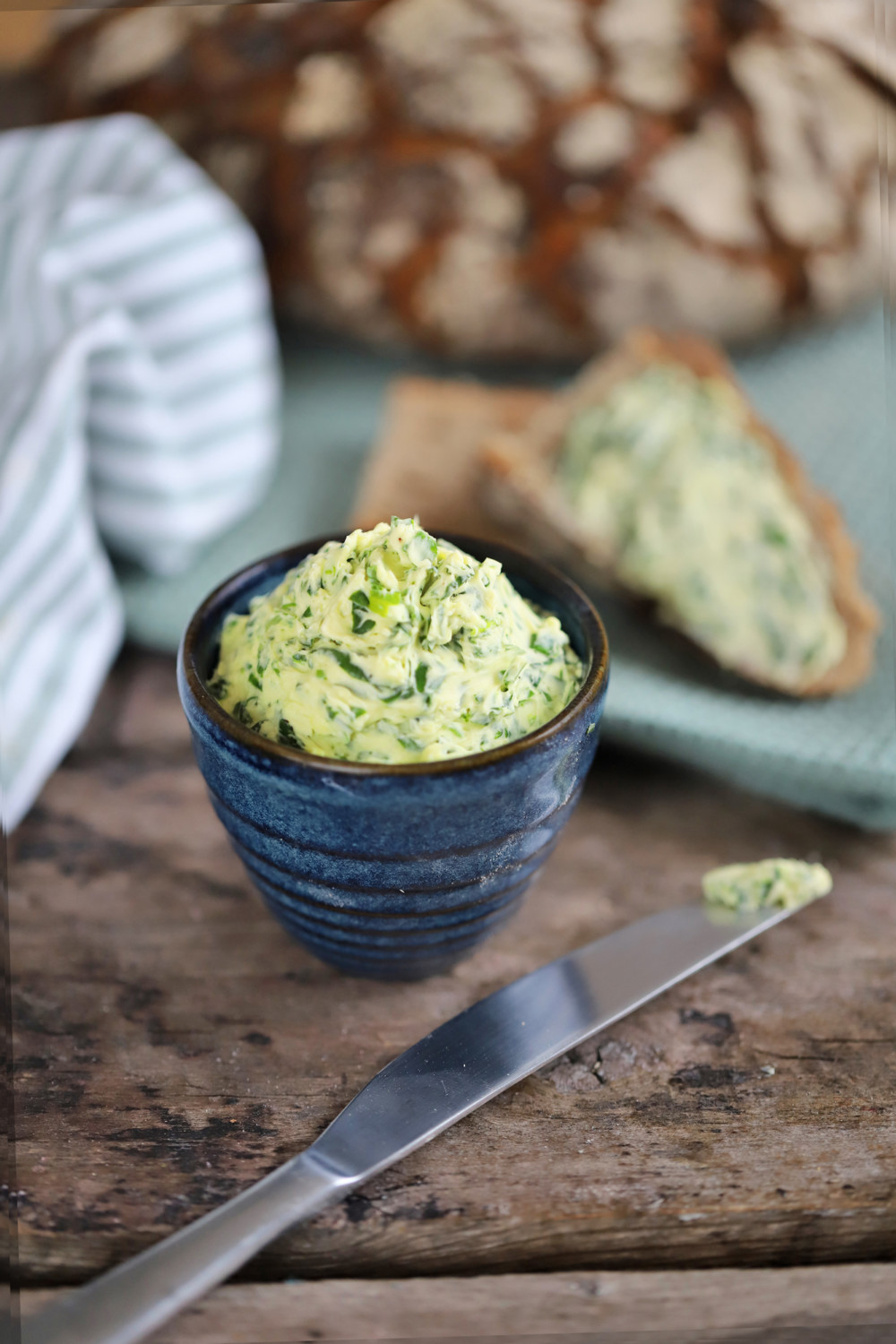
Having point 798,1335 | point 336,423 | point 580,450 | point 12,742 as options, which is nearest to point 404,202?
point 336,423

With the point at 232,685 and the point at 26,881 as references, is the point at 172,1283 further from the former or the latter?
the point at 26,881

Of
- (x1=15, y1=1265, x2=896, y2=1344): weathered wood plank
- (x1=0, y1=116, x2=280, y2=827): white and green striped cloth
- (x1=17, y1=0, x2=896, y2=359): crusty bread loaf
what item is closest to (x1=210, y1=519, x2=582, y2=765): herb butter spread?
(x1=15, y1=1265, x2=896, y2=1344): weathered wood plank

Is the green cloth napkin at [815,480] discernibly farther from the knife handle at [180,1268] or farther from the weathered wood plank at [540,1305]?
the knife handle at [180,1268]

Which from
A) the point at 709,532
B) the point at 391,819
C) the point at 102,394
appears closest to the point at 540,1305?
the point at 391,819

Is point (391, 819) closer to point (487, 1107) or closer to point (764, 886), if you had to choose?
point (487, 1107)

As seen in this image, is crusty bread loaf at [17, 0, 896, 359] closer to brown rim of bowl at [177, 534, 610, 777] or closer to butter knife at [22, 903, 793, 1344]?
brown rim of bowl at [177, 534, 610, 777]

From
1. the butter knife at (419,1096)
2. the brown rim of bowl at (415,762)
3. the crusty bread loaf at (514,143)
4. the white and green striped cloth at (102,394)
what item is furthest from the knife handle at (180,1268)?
the crusty bread loaf at (514,143)

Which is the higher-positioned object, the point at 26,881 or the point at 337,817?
the point at 337,817
